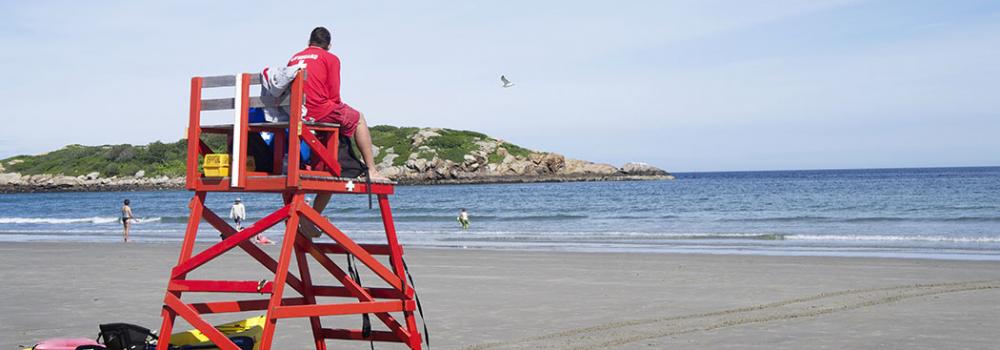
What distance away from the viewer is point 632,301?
11469mm

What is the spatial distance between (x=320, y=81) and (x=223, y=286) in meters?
1.29

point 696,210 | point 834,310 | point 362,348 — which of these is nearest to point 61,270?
point 362,348

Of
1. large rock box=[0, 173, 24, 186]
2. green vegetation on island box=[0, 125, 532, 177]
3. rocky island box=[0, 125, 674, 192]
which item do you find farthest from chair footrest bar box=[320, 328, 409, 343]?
large rock box=[0, 173, 24, 186]

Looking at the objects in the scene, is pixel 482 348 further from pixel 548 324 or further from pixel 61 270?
pixel 61 270

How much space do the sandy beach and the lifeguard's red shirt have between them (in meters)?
3.06

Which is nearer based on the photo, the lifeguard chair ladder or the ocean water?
the lifeguard chair ladder

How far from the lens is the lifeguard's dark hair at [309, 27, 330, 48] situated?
576 centimetres

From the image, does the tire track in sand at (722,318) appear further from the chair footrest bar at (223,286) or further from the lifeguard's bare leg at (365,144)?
the chair footrest bar at (223,286)

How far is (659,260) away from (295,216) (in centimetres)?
1422

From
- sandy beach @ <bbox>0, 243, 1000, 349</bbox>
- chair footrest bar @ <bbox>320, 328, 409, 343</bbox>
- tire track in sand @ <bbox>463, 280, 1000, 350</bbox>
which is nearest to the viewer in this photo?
chair footrest bar @ <bbox>320, 328, 409, 343</bbox>

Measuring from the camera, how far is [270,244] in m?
26.0

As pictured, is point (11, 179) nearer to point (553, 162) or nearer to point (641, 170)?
point (553, 162)

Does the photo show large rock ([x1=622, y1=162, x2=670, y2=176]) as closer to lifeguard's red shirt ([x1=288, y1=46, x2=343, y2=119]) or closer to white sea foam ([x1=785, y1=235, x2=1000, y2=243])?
white sea foam ([x1=785, y1=235, x2=1000, y2=243])

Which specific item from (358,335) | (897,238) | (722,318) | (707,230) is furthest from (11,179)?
(358,335)
